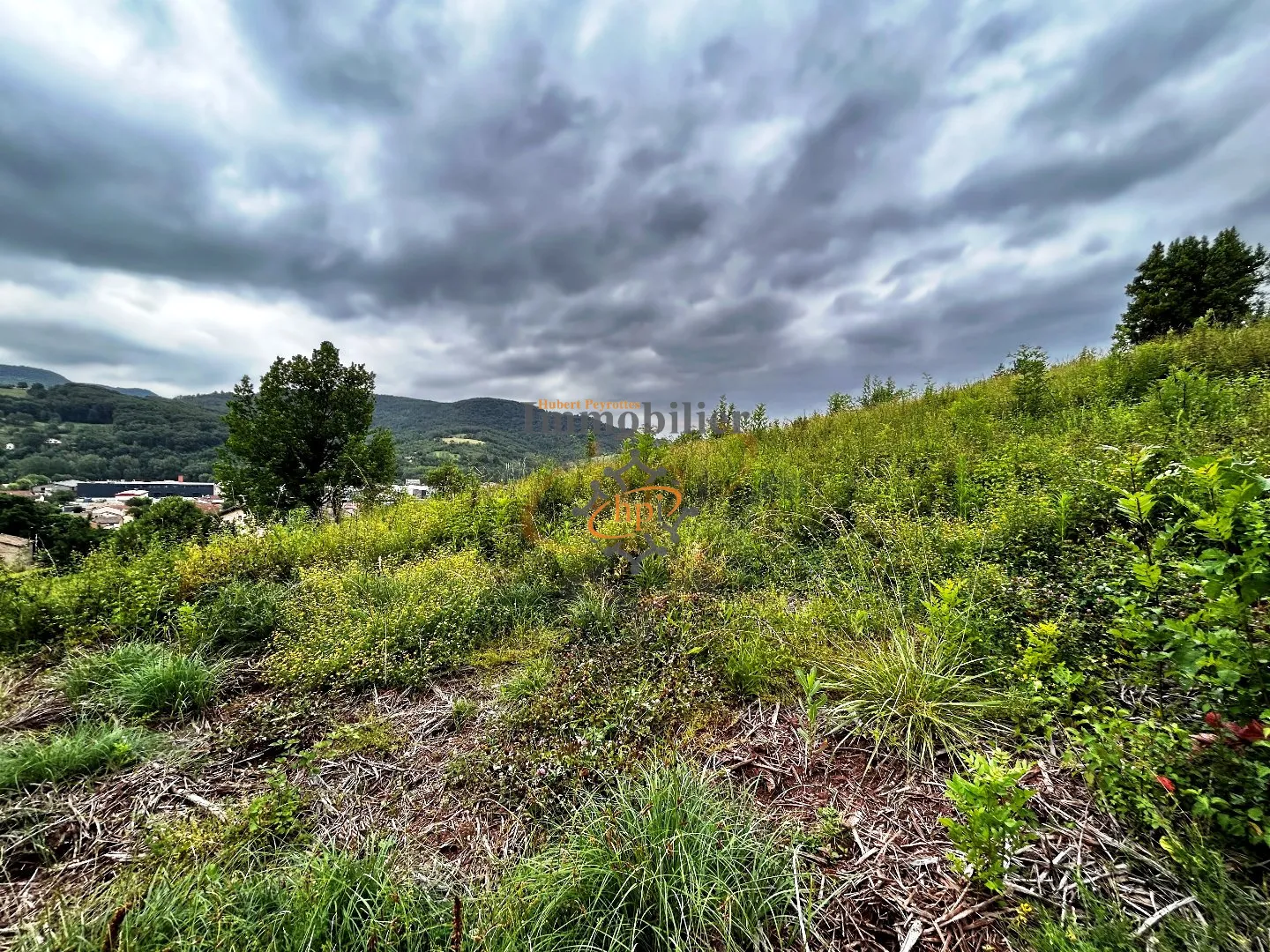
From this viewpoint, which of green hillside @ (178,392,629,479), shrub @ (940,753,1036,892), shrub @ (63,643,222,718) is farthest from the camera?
green hillside @ (178,392,629,479)

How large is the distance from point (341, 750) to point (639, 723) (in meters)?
1.64

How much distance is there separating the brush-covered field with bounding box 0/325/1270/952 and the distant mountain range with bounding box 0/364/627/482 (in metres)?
16.6

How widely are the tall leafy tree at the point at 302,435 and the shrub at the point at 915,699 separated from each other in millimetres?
17603

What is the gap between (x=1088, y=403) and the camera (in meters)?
5.59

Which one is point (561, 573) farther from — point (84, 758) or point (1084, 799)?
point (1084, 799)

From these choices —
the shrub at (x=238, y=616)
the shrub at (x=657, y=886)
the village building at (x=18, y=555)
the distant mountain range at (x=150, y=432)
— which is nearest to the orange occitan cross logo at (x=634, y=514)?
the shrub at (x=657, y=886)

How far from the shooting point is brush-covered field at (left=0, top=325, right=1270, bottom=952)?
1406 mm

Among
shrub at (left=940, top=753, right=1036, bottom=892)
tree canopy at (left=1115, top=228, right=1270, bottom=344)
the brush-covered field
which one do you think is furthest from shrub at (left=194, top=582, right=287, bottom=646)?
tree canopy at (left=1115, top=228, right=1270, bottom=344)

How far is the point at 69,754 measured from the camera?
2.19 m

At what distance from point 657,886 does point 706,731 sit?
3.17 feet

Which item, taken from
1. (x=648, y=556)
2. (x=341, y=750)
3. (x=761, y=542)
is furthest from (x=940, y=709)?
(x=341, y=750)

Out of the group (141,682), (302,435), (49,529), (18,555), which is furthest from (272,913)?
(302,435)

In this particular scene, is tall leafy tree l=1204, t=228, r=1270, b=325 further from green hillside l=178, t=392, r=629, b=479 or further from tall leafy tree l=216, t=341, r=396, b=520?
tall leafy tree l=216, t=341, r=396, b=520

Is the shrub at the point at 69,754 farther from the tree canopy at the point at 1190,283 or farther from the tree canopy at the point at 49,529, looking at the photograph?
the tree canopy at the point at 1190,283
